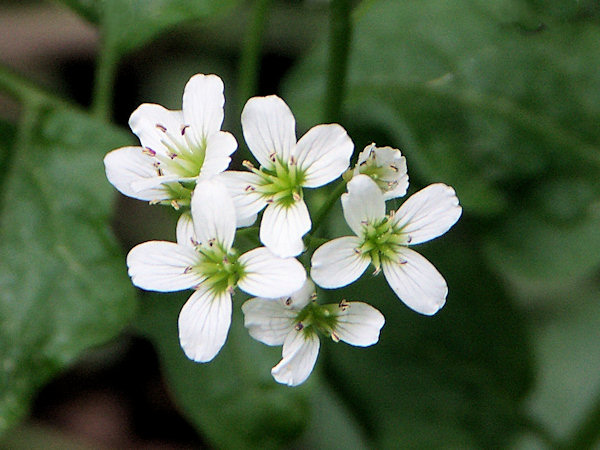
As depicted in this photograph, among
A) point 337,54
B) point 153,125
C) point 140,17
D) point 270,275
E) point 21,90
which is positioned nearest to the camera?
point 270,275

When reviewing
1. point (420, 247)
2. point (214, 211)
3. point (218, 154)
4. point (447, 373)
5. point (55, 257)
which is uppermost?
point (218, 154)

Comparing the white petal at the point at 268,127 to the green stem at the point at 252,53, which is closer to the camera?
the white petal at the point at 268,127

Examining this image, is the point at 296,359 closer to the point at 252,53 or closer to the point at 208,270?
the point at 208,270

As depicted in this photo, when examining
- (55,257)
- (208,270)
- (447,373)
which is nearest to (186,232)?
(208,270)

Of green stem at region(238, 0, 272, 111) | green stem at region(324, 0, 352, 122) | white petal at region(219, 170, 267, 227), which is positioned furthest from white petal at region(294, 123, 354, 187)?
green stem at region(238, 0, 272, 111)

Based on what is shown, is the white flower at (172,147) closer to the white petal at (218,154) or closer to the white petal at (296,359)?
the white petal at (218,154)

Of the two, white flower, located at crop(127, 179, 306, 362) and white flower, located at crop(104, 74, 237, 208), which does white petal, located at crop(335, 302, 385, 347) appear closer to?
white flower, located at crop(127, 179, 306, 362)

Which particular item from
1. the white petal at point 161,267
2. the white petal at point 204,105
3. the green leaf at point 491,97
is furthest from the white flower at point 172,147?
the green leaf at point 491,97

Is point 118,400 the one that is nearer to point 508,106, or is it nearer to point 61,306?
point 61,306
